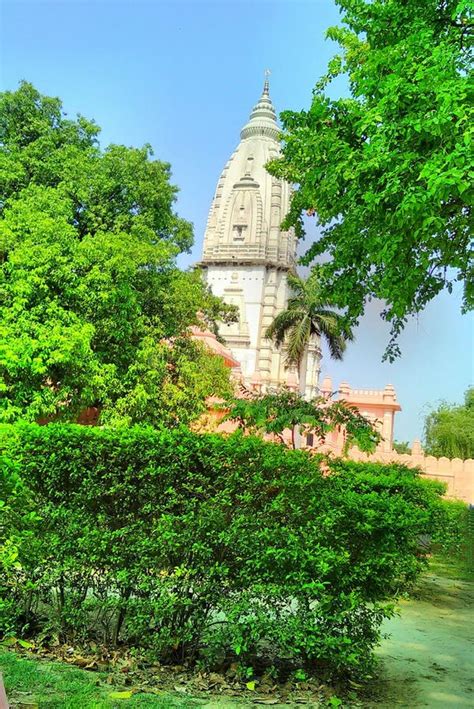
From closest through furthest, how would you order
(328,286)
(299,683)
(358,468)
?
(299,683) → (328,286) → (358,468)

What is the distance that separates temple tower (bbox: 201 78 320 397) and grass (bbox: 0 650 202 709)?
55.3 metres

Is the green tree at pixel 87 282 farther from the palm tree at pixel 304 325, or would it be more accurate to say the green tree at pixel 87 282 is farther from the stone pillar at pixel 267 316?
the stone pillar at pixel 267 316

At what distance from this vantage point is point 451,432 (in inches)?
1463

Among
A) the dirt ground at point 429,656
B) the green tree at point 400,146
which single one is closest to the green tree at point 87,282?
the green tree at point 400,146

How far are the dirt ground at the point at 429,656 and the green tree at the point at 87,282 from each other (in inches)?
342

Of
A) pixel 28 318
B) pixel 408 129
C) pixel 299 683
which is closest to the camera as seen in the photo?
pixel 299 683

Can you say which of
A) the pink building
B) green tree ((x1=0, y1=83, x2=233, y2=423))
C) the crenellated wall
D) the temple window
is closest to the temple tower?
the temple window

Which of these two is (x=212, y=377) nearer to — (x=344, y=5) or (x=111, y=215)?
(x=111, y=215)

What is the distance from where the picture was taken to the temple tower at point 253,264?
61.1m

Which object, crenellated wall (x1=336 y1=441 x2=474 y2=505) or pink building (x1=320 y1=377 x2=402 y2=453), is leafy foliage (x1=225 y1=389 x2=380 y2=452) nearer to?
crenellated wall (x1=336 y1=441 x2=474 y2=505)

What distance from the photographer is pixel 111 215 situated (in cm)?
1825

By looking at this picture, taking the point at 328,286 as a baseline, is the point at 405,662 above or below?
below

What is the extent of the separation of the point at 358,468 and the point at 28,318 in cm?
793

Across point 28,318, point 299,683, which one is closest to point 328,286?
point 299,683
